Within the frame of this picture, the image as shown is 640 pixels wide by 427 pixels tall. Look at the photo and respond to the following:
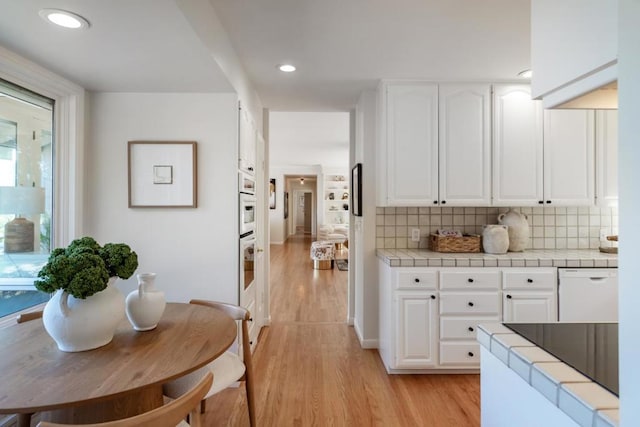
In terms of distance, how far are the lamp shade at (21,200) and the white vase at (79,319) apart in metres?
0.93

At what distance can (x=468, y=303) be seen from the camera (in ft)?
8.29

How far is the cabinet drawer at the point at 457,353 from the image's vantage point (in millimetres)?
2543

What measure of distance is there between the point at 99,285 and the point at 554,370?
1427 mm

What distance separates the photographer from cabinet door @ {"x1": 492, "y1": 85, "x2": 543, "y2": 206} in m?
2.80

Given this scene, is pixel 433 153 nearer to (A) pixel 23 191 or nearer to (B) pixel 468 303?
(B) pixel 468 303

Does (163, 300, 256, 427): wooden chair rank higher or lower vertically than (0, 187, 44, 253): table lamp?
lower

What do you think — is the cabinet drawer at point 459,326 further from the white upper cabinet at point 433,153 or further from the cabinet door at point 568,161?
the cabinet door at point 568,161

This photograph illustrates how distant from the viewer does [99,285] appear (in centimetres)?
124

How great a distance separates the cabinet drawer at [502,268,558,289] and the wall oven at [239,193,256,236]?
201 cm

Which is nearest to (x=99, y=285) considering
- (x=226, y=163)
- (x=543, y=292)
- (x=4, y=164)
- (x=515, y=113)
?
(x=4, y=164)

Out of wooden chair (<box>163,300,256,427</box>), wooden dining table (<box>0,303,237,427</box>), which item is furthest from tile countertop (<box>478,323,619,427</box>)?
wooden chair (<box>163,300,256,427</box>)

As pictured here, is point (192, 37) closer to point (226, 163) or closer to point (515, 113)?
point (226, 163)

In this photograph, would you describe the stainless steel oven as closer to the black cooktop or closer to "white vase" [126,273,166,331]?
"white vase" [126,273,166,331]

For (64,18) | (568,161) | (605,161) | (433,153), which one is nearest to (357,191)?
(433,153)
